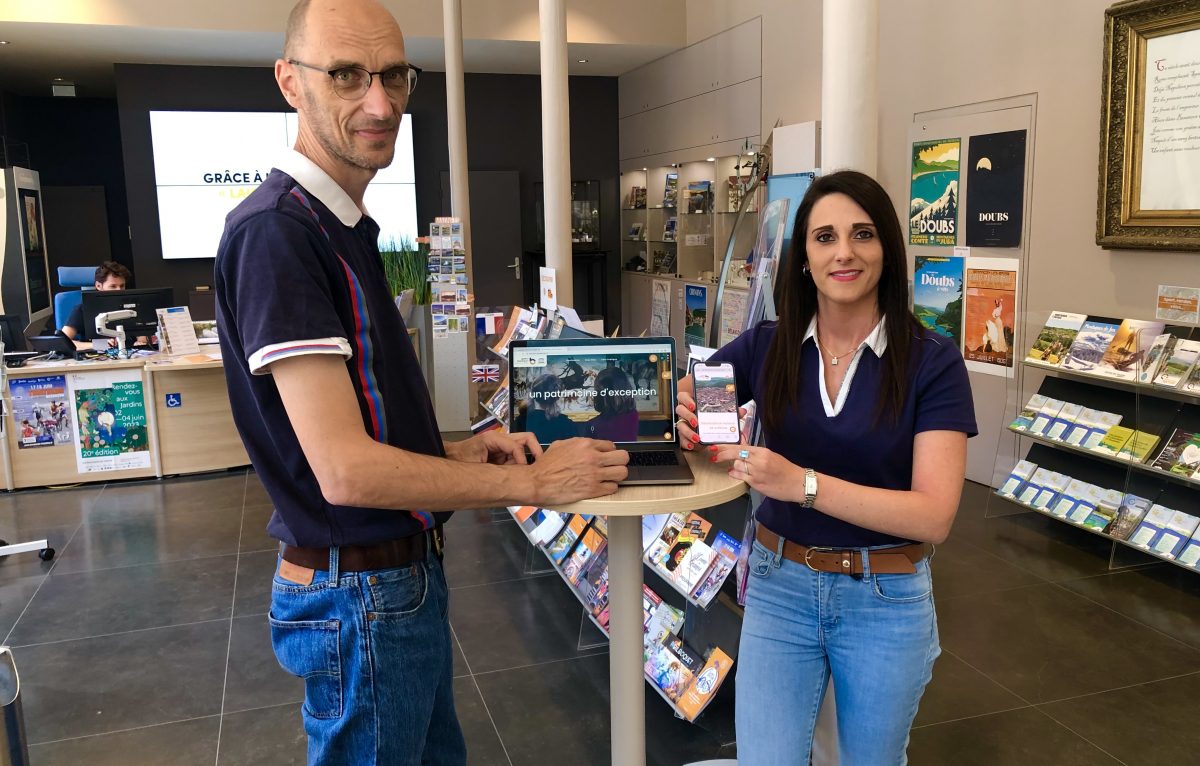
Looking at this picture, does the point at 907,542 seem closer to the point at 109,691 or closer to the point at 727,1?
the point at 109,691

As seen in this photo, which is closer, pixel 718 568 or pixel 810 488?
pixel 810 488

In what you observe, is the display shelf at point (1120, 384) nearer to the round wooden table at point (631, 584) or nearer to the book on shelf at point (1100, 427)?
the book on shelf at point (1100, 427)

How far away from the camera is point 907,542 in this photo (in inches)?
67.4

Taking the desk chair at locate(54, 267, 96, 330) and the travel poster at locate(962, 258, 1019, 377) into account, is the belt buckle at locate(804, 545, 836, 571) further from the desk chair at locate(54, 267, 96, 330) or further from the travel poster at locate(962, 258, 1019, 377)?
the desk chair at locate(54, 267, 96, 330)

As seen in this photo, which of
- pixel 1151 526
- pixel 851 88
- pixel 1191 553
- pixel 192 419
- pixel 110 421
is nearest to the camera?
pixel 851 88

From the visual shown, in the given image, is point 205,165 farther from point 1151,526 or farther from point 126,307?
point 1151,526

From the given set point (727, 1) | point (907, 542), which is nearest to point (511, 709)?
point (907, 542)

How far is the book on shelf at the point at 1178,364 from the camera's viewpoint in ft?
13.5

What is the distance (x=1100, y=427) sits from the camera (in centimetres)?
465

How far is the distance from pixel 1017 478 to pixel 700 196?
17.0ft

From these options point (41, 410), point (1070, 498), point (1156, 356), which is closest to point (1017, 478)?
point (1070, 498)

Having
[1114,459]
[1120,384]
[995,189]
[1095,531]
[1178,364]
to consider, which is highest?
[995,189]

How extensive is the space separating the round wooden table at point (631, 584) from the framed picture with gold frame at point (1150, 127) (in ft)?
11.9

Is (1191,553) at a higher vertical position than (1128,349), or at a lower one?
lower
